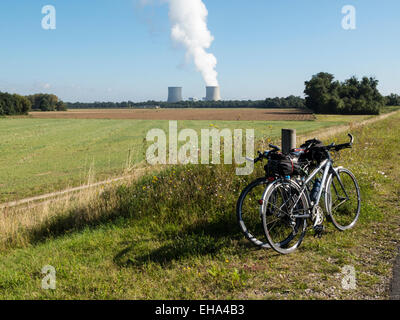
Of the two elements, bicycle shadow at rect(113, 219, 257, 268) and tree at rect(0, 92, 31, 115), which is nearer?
bicycle shadow at rect(113, 219, 257, 268)

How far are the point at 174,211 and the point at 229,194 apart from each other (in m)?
1.02

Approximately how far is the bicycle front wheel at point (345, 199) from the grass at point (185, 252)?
198 mm

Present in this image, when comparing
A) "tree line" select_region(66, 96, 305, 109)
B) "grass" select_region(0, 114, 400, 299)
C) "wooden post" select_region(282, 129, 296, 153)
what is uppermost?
"tree line" select_region(66, 96, 305, 109)

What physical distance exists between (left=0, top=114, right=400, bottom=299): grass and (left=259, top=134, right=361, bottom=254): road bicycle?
0.20 m

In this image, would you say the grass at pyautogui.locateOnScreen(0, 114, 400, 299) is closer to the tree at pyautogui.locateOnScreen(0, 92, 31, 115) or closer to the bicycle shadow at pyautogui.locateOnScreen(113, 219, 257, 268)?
the bicycle shadow at pyautogui.locateOnScreen(113, 219, 257, 268)

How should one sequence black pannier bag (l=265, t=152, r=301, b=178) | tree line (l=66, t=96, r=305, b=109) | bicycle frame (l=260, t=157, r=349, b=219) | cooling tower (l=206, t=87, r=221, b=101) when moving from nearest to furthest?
1. black pannier bag (l=265, t=152, r=301, b=178)
2. bicycle frame (l=260, t=157, r=349, b=219)
3. tree line (l=66, t=96, r=305, b=109)
4. cooling tower (l=206, t=87, r=221, b=101)

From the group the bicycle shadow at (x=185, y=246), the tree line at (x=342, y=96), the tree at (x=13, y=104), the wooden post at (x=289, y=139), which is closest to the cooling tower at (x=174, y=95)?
the tree at (x=13, y=104)

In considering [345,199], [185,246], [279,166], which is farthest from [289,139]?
[185,246]

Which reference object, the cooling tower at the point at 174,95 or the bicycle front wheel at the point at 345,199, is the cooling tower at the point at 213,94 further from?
the bicycle front wheel at the point at 345,199

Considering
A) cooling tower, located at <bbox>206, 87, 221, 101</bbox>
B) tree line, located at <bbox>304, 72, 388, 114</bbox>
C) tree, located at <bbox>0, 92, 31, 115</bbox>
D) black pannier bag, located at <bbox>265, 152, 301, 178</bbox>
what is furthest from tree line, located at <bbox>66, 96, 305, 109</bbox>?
black pannier bag, located at <bbox>265, 152, 301, 178</bbox>

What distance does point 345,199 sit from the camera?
5.79m

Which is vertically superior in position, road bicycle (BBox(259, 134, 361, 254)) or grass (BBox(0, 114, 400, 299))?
road bicycle (BBox(259, 134, 361, 254))

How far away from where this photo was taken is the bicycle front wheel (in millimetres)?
5562
